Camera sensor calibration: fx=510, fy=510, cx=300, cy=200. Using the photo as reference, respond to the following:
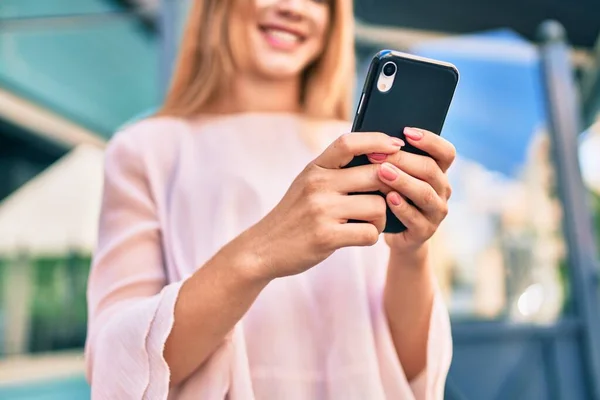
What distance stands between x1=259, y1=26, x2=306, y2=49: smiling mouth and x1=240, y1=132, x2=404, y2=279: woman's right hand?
10.7 inches

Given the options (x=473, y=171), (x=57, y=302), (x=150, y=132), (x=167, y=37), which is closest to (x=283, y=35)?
(x=150, y=132)

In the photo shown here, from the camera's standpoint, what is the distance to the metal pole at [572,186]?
1546 millimetres

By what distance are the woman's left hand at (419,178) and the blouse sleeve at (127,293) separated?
18cm

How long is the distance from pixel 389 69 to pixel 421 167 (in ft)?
0.25

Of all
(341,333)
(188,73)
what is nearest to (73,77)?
(188,73)

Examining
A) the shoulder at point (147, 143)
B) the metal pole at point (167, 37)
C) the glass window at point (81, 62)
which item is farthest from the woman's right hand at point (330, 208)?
the glass window at point (81, 62)

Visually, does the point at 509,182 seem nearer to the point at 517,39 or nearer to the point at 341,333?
the point at 517,39

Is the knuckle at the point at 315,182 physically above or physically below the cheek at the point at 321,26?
below

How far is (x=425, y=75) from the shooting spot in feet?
1.24

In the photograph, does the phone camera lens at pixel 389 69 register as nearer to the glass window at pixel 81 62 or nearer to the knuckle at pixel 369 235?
the knuckle at pixel 369 235

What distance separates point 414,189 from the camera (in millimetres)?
351

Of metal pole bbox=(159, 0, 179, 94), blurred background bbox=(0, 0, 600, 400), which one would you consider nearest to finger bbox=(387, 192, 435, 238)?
metal pole bbox=(159, 0, 179, 94)

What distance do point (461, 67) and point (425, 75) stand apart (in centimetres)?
153

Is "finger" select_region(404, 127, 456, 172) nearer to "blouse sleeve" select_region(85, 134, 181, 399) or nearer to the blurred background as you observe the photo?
"blouse sleeve" select_region(85, 134, 181, 399)
